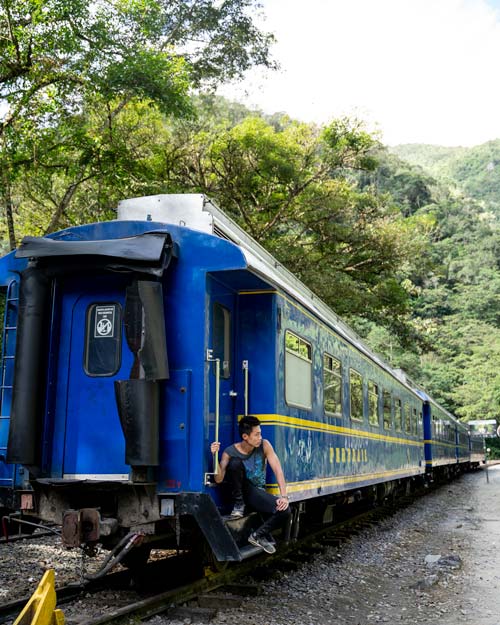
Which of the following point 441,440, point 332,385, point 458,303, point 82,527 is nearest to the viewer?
point 82,527

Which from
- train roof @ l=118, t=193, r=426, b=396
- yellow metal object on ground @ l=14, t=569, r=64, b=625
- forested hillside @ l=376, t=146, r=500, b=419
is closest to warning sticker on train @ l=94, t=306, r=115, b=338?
train roof @ l=118, t=193, r=426, b=396

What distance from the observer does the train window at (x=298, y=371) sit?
7.12m

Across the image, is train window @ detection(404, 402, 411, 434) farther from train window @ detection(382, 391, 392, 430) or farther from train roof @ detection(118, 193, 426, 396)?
train roof @ detection(118, 193, 426, 396)

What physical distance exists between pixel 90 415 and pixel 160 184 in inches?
419

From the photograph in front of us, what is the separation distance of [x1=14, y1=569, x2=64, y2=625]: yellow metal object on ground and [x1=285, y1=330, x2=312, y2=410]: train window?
3.25 meters

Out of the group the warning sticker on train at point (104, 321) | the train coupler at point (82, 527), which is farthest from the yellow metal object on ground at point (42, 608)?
the warning sticker on train at point (104, 321)

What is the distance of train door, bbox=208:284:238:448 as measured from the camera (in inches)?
232

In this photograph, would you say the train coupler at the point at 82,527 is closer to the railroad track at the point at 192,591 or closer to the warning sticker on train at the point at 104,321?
the railroad track at the point at 192,591

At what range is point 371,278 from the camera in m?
21.8

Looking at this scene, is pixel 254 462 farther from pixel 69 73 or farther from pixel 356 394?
pixel 69 73

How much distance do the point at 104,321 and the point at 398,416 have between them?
11172 millimetres

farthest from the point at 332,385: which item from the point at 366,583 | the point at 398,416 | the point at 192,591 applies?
the point at 398,416

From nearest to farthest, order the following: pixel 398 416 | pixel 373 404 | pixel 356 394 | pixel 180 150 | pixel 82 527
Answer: pixel 82 527 < pixel 356 394 < pixel 373 404 < pixel 398 416 < pixel 180 150

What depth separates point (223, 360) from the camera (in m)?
6.38
